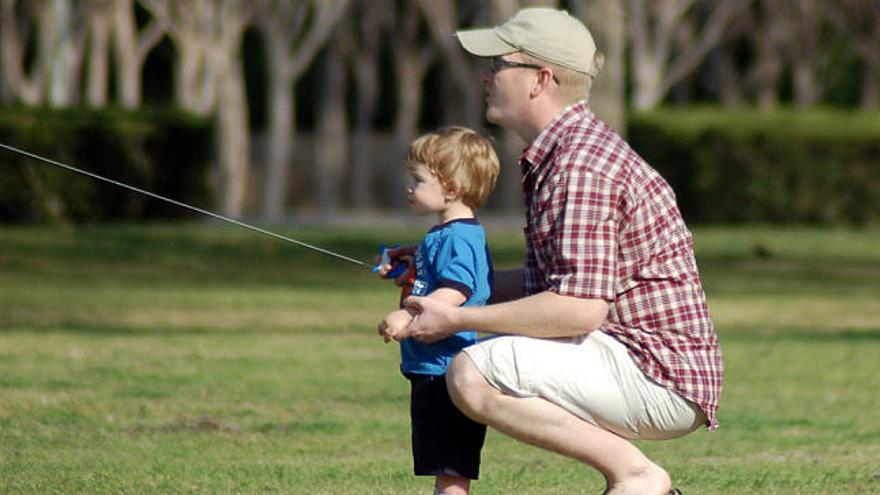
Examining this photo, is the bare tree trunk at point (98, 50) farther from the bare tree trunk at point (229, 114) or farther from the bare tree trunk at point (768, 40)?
the bare tree trunk at point (768, 40)

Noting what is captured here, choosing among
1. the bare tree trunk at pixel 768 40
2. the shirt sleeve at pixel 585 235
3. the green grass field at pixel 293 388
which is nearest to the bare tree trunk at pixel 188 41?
the bare tree trunk at pixel 768 40

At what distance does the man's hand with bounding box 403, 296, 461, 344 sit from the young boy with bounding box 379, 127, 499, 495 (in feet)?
0.62

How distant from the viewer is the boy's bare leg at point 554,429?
19.0 ft

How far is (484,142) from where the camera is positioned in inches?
242

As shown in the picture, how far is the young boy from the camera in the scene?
238 inches

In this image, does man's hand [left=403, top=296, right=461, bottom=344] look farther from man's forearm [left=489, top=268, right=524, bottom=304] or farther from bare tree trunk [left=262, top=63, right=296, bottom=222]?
bare tree trunk [left=262, top=63, right=296, bottom=222]

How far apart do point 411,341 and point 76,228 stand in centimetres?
2006

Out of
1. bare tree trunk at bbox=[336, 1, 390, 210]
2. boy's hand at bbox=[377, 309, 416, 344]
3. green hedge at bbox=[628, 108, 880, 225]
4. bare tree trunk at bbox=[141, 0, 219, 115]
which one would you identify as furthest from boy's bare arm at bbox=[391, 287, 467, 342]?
bare tree trunk at bbox=[336, 1, 390, 210]

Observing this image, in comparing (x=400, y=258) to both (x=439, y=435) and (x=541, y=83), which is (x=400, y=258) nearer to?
(x=439, y=435)

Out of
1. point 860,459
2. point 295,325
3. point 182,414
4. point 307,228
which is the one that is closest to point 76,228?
point 307,228

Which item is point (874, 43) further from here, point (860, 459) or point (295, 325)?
point (860, 459)

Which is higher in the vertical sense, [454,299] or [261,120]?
[454,299]

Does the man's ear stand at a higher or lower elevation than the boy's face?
higher

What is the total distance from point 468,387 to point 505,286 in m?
0.56
